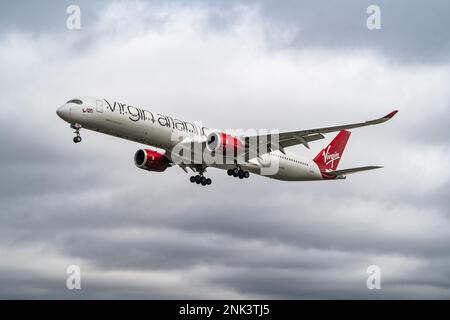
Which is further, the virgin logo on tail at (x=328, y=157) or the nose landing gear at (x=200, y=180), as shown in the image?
the virgin logo on tail at (x=328, y=157)

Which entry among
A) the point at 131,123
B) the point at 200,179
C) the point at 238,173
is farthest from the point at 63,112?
the point at 238,173

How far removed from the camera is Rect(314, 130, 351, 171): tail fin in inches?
2522

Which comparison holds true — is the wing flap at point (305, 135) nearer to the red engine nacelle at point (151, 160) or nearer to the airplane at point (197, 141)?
the airplane at point (197, 141)

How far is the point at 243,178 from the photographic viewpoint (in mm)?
55656

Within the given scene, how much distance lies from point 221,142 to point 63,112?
1186cm

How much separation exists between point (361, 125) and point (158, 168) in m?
19.8

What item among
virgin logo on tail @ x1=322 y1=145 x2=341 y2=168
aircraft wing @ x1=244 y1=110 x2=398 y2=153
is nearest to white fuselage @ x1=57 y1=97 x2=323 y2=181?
aircraft wing @ x1=244 y1=110 x2=398 y2=153

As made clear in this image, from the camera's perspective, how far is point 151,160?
57156 mm

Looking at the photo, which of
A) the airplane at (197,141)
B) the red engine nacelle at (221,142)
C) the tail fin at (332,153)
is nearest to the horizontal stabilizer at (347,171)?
the airplane at (197,141)

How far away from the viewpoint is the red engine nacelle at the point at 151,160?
187 feet

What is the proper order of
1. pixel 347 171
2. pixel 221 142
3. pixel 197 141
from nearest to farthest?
pixel 221 142, pixel 197 141, pixel 347 171

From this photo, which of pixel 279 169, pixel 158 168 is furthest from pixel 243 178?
pixel 158 168

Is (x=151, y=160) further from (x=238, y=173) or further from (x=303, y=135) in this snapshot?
(x=303, y=135)

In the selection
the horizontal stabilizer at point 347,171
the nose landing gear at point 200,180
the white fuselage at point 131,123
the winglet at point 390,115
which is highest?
the white fuselage at point 131,123
